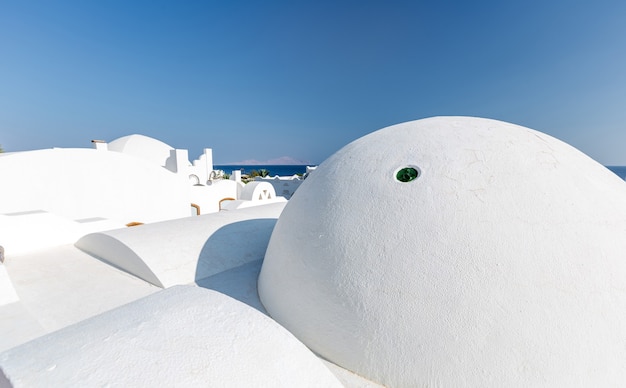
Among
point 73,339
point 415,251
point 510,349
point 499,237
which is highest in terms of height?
point 499,237

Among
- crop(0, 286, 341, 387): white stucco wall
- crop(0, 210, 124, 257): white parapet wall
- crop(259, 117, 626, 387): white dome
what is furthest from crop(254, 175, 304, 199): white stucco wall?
crop(0, 286, 341, 387): white stucco wall

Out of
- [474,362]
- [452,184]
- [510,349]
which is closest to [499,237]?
[452,184]

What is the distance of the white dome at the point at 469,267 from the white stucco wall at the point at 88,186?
41.5ft

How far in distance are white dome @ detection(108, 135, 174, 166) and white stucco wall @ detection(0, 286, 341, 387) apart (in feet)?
105

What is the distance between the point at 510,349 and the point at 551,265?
40.8 inches

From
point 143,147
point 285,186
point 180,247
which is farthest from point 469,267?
point 143,147

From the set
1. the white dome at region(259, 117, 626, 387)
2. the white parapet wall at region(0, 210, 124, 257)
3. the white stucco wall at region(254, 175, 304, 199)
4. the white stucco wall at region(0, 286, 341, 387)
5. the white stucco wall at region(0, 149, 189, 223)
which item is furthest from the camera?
the white stucco wall at region(254, 175, 304, 199)

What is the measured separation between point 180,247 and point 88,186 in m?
9.15

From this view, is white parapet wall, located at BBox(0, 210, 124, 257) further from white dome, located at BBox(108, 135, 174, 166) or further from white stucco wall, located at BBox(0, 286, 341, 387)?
white dome, located at BBox(108, 135, 174, 166)

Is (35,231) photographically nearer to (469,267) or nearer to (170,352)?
(170,352)

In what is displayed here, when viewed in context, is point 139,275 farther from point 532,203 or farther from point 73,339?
point 532,203

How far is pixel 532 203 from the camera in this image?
130 inches

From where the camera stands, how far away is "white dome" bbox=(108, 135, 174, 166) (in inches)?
1219

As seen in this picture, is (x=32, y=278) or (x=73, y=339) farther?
(x=32, y=278)
